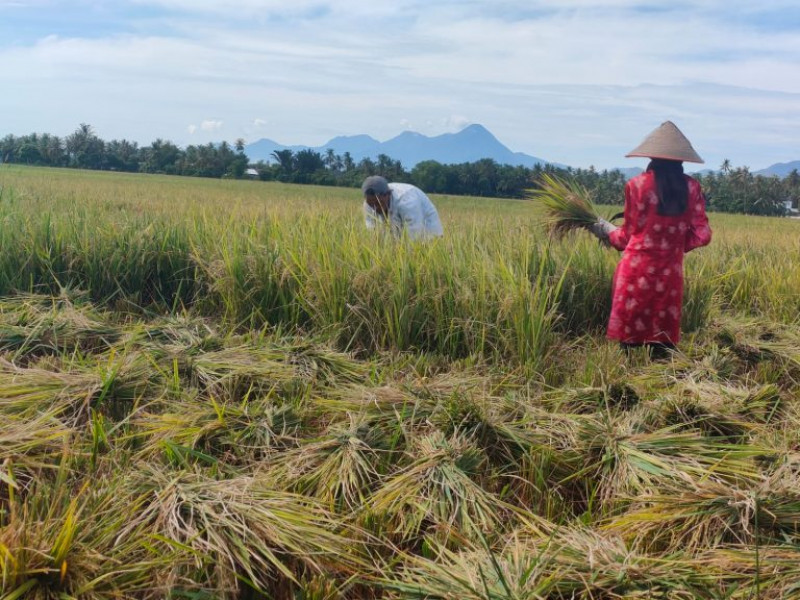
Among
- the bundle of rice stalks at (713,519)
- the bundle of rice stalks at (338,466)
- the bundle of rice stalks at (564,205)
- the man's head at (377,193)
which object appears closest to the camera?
the bundle of rice stalks at (713,519)

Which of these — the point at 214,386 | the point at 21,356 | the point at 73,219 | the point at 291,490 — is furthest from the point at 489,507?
the point at 73,219

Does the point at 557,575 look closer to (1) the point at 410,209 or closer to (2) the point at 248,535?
(2) the point at 248,535

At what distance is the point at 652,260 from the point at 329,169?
40.0m

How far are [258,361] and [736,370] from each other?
2453mm

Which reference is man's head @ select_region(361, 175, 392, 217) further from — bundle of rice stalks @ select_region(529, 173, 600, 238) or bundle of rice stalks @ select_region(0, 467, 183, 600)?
bundle of rice stalks @ select_region(0, 467, 183, 600)

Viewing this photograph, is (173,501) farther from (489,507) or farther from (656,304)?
(656,304)

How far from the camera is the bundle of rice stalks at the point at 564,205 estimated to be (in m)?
4.07

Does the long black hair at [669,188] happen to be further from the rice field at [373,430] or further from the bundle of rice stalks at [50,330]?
the bundle of rice stalks at [50,330]

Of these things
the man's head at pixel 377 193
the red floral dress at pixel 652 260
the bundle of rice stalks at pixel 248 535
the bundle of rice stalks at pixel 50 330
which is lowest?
the bundle of rice stalks at pixel 248 535

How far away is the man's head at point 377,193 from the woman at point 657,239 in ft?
6.45

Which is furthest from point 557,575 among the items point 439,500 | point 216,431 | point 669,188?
point 669,188

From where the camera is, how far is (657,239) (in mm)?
3500

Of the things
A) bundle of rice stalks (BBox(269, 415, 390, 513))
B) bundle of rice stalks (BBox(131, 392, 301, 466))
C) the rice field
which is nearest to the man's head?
the rice field

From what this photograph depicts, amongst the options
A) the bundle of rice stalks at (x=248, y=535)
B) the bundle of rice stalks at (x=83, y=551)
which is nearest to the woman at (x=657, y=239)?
the bundle of rice stalks at (x=248, y=535)
